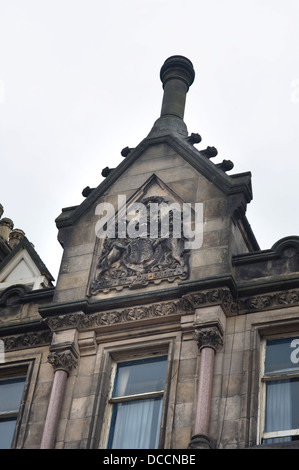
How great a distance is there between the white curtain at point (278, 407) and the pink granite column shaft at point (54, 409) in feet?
12.6

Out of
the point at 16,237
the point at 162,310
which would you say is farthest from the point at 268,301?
the point at 16,237

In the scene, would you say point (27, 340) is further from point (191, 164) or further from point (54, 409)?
point (191, 164)

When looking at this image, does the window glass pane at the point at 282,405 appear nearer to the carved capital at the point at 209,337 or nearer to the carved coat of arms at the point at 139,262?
the carved capital at the point at 209,337

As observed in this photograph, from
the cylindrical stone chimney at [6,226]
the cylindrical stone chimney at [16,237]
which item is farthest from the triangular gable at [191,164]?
the cylindrical stone chimney at [6,226]

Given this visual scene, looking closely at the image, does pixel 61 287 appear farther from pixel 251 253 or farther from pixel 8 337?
pixel 251 253

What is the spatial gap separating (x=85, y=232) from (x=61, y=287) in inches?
57.9

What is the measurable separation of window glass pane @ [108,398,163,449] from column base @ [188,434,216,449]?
1.10m

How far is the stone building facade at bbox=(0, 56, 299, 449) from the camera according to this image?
69.8ft

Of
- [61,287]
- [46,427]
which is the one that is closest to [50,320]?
[61,287]

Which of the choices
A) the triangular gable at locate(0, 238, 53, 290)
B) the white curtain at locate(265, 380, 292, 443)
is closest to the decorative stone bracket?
the white curtain at locate(265, 380, 292, 443)

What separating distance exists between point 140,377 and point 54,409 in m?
1.72

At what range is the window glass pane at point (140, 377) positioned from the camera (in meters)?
22.3

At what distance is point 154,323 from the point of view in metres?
22.8

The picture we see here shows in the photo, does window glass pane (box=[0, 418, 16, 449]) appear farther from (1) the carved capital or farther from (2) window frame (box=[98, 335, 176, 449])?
(1) the carved capital
